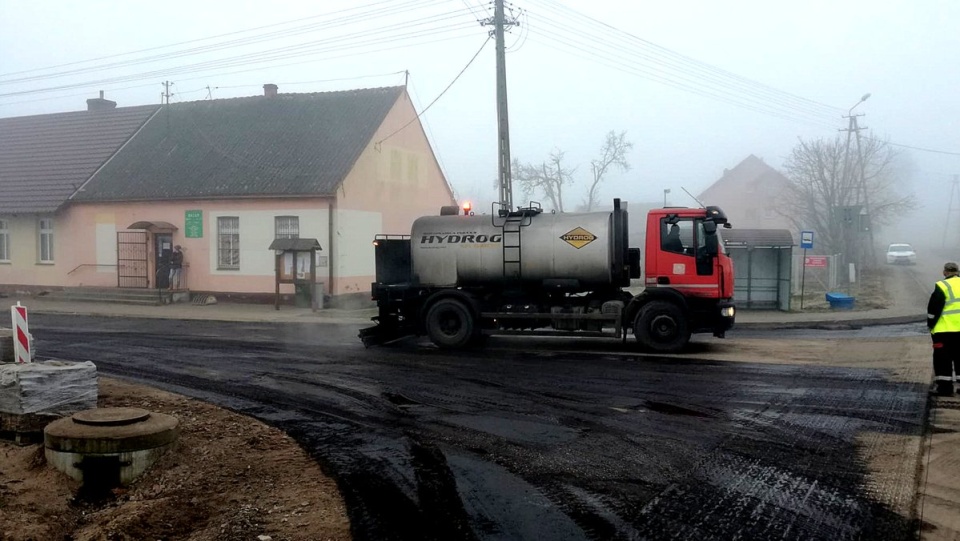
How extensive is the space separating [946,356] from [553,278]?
6562 mm

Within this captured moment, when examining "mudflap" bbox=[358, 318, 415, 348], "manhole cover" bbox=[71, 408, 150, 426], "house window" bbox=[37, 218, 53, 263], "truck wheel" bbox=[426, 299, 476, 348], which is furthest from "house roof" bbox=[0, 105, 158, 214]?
"manhole cover" bbox=[71, 408, 150, 426]

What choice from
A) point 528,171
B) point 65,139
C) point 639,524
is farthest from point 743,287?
point 528,171

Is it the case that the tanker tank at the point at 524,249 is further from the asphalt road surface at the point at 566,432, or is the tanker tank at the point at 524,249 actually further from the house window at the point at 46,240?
the house window at the point at 46,240

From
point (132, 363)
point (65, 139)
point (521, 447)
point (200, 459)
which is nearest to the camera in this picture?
point (200, 459)

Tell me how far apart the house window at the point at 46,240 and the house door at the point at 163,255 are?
5145 millimetres

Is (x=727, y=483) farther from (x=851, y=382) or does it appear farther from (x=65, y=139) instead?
(x=65, y=139)

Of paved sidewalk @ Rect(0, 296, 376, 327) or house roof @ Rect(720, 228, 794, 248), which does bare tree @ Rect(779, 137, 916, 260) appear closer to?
house roof @ Rect(720, 228, 794, 248)

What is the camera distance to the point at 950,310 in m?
9.38

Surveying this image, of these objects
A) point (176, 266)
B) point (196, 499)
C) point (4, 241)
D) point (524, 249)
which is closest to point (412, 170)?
point (176, 266)

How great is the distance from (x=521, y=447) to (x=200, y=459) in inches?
112

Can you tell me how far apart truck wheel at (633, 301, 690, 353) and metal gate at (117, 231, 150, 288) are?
19.4 metres

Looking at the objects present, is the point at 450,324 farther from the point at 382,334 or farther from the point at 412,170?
the point at 412,170

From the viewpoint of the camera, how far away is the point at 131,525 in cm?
480

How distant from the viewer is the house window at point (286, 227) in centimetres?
2448
